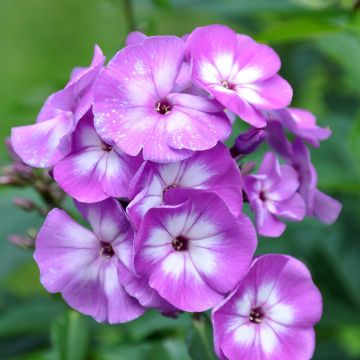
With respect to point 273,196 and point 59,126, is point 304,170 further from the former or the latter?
point 59,126

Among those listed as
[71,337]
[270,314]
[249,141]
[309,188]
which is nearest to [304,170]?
[309,188]

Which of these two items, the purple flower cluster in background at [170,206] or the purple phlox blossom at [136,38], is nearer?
the purple flower cluster in background at [170,206]

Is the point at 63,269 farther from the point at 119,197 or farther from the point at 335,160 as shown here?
the point at 335,160

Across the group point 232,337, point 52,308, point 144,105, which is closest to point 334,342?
point 52,308

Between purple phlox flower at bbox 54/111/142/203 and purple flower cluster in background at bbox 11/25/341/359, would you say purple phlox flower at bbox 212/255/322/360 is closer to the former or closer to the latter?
purple flower cluster in background at bbox 11/25/341/359

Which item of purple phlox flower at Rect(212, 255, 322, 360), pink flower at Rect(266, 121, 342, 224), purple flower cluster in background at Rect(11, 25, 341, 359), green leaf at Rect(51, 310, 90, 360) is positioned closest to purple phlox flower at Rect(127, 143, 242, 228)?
purple flower cluster in background at Rect(11, 25, 341, 359)

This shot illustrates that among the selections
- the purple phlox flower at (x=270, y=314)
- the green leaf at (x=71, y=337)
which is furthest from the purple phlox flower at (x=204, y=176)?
the green leaf at (x=71, y=337)

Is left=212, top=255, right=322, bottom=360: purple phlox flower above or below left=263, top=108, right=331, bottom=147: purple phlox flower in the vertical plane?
below

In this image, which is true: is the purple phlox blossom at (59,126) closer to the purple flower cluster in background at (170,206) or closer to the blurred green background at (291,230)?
the purple flower cluster in background at (170,206)

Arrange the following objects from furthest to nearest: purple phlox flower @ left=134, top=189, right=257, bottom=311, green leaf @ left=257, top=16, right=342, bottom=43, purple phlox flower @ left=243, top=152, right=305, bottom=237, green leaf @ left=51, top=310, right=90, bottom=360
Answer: green leaf @ left=257, top=16, right=342, bottom=43, green leaf @ left=51, top=310, right=90, bottom=360, purple phlox flower @ left=243, top=152, right=305, bottom=237, purple phlox flower @ left=134, top=189, right=257, bottom=311
